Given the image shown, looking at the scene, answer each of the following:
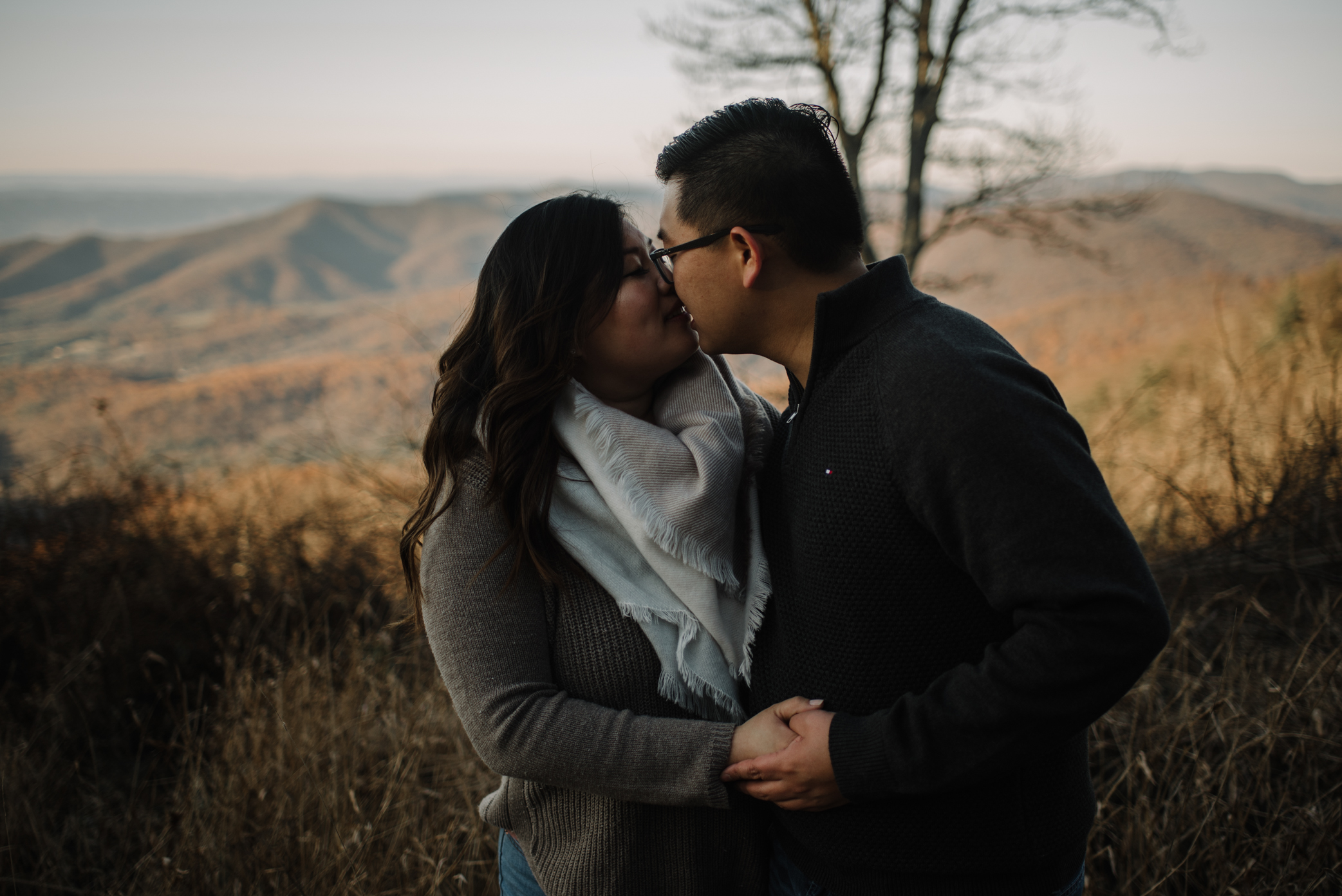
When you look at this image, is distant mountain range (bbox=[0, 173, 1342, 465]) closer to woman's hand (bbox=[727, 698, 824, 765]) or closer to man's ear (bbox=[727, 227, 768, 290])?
man's ear (bbox=[727, 227, 768, 290])

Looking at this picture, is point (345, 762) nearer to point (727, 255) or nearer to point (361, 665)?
point (361, 665)

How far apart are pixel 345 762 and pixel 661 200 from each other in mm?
2424

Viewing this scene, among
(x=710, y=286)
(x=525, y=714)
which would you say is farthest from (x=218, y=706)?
(x=710, y=286)

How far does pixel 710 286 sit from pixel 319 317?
42.2 meters

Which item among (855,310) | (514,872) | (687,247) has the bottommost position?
(514,872)

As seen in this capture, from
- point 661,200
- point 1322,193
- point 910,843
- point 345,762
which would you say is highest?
point 1322,193

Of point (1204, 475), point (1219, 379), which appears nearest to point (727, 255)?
point (1204, 475)

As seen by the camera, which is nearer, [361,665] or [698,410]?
[698,410]

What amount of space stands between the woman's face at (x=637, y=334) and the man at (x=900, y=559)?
0.34 ft

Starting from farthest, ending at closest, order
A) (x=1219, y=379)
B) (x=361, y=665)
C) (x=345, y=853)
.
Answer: (x=1219, y=379) < (x=361, y=665) < (x=345, y=853)

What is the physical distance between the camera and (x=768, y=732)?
1.26m

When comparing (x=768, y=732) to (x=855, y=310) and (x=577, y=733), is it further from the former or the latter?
(x=855, y=310)

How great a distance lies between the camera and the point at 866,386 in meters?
1.16

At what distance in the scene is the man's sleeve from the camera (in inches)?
36.2
